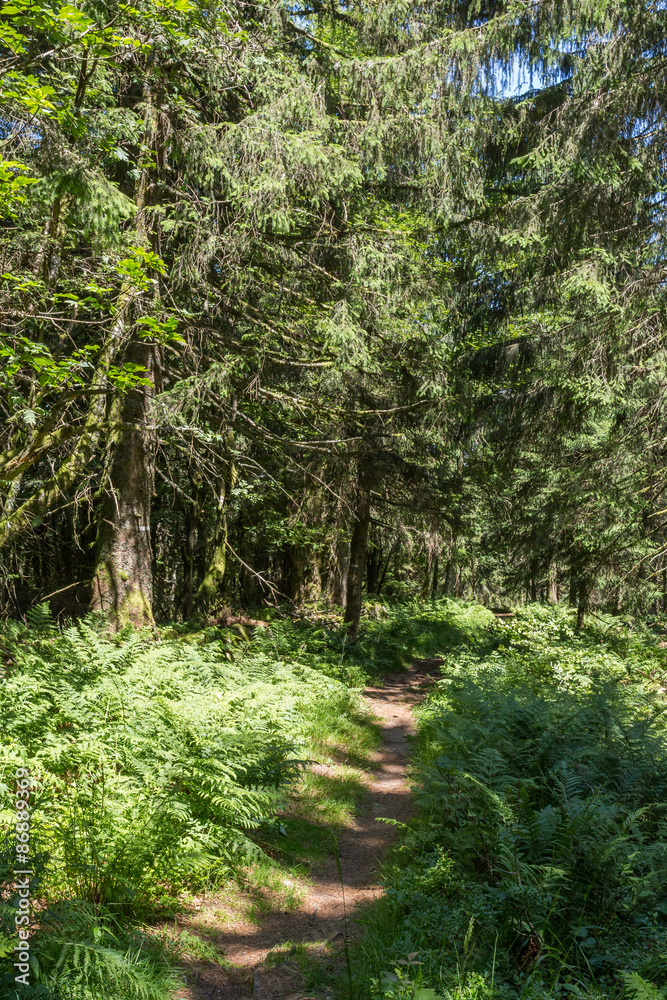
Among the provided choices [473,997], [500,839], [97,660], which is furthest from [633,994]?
[97,660]

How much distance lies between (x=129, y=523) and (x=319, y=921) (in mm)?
5175

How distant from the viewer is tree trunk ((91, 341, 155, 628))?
25.3ft

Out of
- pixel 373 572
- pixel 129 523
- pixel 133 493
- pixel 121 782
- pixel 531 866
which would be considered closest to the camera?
pixel 531 866

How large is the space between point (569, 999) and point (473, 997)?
1.35 ft

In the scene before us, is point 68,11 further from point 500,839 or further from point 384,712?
point 384,712

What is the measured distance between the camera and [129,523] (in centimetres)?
794

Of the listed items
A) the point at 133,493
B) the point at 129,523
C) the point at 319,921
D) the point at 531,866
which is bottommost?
the point at 319,921

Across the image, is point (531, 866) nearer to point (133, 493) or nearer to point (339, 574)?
point (133, 493)

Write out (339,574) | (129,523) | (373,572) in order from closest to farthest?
(129,523), (339,574), (373,572)

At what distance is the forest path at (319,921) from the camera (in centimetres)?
340

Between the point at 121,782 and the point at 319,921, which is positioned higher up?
the point at 121,782

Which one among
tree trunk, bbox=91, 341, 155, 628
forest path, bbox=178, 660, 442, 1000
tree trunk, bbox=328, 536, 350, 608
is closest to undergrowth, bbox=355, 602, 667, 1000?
forest path, bbox=178, 660, 442, 1000

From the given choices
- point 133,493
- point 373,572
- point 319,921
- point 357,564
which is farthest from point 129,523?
point 373,572

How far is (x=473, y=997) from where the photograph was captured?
2.73 m
